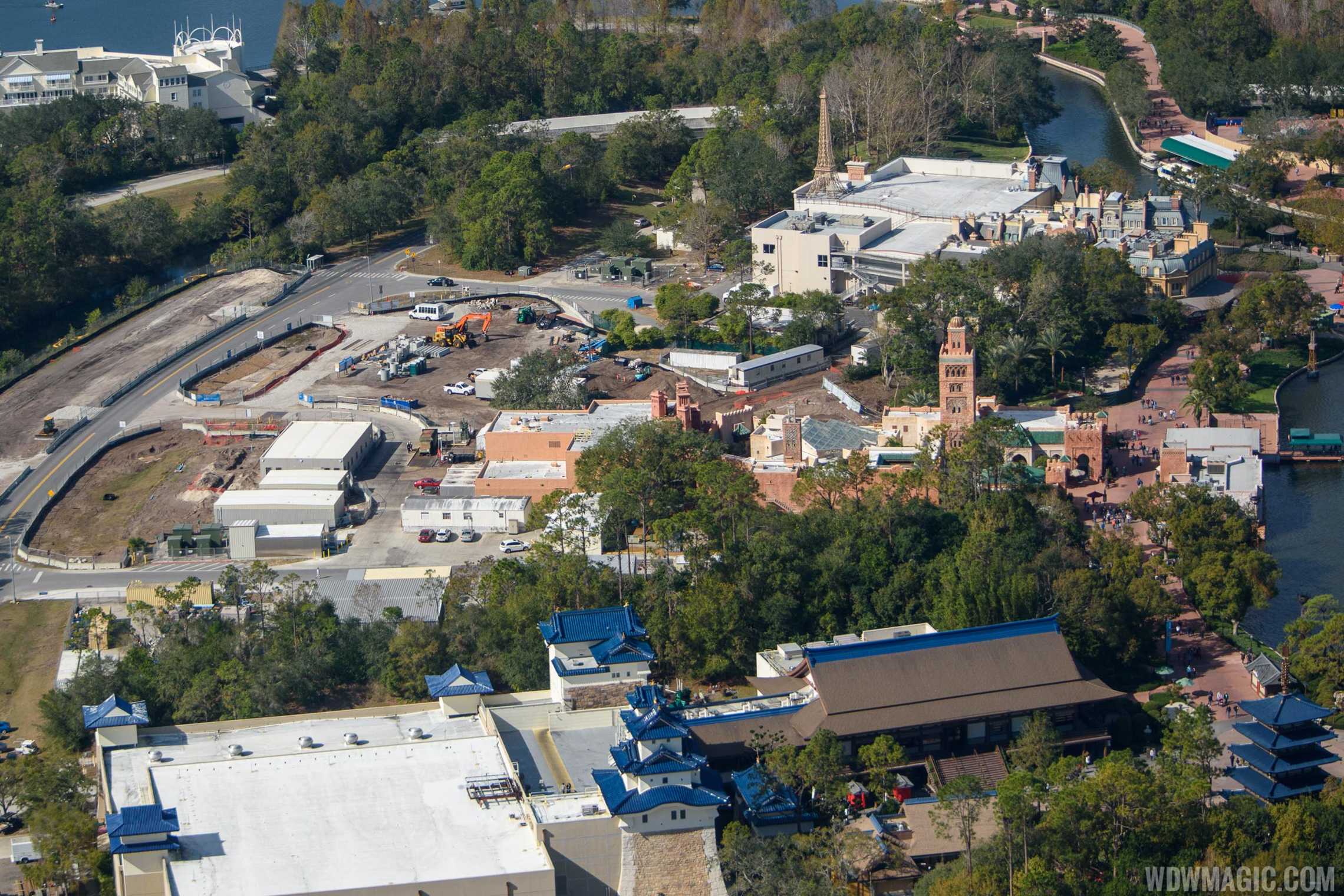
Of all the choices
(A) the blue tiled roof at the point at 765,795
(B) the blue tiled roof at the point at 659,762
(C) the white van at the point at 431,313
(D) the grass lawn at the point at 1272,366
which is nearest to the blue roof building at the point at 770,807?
(A) the blue tiled roof at the point at 765,795

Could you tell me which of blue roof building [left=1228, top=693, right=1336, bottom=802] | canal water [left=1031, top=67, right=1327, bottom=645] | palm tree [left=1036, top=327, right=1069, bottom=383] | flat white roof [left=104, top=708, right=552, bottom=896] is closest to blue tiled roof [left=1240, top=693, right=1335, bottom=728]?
blue roof building [left=1228, top=693, right=1336, bottom=802]

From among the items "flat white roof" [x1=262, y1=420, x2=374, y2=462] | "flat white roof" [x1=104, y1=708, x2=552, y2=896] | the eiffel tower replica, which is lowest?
"flat white roof" [x1=262, y1=420, x2=374, y2=462]

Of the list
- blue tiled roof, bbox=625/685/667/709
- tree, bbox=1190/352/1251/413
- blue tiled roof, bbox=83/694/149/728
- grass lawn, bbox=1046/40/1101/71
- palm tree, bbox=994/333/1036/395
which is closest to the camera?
blue tiled roof, bbox=625/685/667/709

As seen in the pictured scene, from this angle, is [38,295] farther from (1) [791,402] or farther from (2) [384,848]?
(2) [384,848]

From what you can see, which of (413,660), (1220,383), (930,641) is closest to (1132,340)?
(1220,383)

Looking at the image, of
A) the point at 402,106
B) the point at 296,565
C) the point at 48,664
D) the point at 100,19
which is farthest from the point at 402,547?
the point at 100,19

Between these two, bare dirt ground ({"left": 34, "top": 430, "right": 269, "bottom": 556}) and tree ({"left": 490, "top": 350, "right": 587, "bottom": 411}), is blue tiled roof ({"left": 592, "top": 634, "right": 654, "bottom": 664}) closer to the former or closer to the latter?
bare dirt ground ({"left": 34, "top": 430, "right": 269, "bottom": 556})
